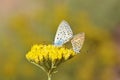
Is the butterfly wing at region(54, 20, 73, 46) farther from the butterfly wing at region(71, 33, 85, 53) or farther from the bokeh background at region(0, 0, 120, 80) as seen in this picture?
the bokeh background at region(0, 0, 120, 80)

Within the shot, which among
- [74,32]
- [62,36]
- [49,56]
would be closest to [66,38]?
[62,36]

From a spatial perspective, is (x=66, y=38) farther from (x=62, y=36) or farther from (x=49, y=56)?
(x=49, y=56)

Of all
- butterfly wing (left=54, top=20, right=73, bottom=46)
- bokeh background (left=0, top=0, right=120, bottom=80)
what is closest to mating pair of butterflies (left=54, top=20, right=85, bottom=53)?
butterfly wing (left=54, top=20, right=73, bottom=46)

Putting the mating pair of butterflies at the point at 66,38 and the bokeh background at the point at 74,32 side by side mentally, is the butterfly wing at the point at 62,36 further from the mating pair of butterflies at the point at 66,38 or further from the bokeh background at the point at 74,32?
the bokeh background at the point at 74,32

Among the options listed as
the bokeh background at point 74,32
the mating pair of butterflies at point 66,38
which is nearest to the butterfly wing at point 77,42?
the mating pair of butterflies at point 66,38

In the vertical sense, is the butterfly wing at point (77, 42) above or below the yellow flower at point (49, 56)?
above

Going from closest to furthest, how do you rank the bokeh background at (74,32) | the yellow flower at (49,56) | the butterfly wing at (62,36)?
1. the yellow flower at (49,56)
2. the butterfly wing at (62,36)
3. the bokeh background at (74,32)
